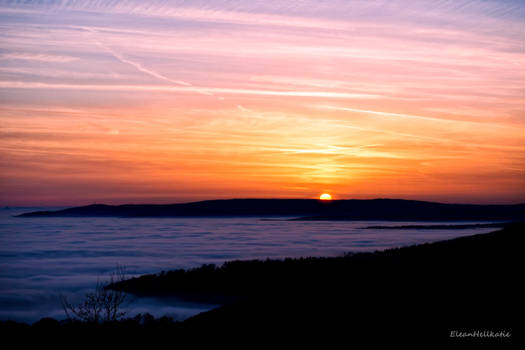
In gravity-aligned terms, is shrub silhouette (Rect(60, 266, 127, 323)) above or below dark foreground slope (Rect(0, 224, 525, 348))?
below

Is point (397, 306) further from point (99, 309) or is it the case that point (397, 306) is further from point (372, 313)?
point (99, 309)

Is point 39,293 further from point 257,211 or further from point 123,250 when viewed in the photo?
point 257,211

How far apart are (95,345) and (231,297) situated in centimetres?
1173

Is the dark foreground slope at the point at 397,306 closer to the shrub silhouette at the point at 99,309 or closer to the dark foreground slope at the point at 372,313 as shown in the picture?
the dark foreground slope at the point at 372,313

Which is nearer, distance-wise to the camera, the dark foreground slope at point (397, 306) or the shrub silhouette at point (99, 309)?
the dark foreground slope at point (397, 306)

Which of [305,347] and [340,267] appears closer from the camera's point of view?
[305,347]

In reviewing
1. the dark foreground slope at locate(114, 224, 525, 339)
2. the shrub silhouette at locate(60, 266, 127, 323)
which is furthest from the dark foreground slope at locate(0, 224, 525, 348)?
the shrub silhouette at locate(60, 266, 127, 323)

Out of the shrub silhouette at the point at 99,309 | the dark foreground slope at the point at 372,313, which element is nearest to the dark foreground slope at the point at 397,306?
the dark foreground slope at the point at 372,313

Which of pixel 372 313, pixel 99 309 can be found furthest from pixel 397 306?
pixel 99 309

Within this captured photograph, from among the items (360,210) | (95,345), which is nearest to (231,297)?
(95,345)

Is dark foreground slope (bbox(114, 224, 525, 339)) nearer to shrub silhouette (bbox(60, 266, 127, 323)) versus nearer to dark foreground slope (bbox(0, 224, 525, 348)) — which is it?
dark foreground slope (bbox(0, 224, 525, 348))

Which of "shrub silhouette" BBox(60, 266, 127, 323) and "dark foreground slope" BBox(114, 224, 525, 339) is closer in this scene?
"dark foreground slope" BBox(114, 224, 525, 339)

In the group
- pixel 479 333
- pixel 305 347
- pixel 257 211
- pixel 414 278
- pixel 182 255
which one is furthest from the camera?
pixel 257 211

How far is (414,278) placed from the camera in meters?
14.3
